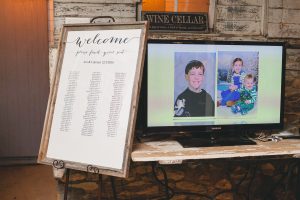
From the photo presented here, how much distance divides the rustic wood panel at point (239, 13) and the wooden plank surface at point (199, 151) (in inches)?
39.8

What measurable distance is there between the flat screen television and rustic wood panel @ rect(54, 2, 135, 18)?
20.5 inches

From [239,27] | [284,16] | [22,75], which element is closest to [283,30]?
[284,16]

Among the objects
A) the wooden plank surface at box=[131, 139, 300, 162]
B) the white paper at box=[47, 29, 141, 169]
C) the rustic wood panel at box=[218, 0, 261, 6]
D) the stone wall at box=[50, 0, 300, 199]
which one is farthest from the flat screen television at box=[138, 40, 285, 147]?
the rustic wood panel at box=[218, 0, 261, 6]

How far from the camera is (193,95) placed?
232 cm

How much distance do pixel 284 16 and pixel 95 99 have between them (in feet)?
5.51

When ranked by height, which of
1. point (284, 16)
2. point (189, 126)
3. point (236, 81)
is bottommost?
point (189, 126)

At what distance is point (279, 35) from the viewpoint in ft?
9.25

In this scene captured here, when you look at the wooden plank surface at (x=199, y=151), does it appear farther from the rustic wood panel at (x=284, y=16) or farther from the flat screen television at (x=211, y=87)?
the rustic wood panel at (x=284, y=16)

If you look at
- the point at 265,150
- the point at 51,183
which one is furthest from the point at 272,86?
the point at 51,183

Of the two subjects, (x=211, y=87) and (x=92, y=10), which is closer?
(x=211, y=87)

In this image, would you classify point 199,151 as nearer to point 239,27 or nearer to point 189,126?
point 189,126

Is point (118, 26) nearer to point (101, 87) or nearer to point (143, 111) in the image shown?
point (101, 87)

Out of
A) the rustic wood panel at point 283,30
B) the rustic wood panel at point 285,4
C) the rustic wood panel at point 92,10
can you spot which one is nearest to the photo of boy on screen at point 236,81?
the rustic wood panel at point 283,30

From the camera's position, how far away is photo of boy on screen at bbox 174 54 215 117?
230 centimetres
